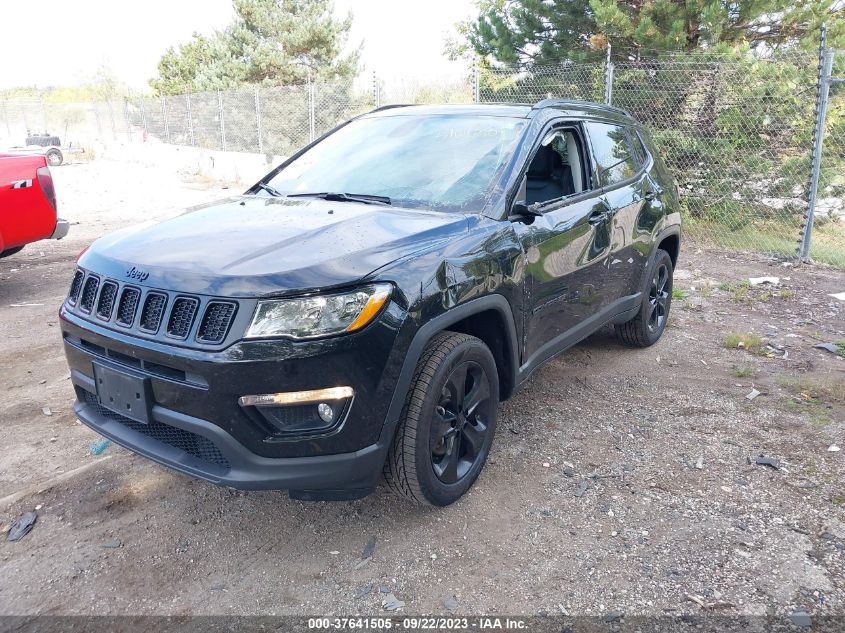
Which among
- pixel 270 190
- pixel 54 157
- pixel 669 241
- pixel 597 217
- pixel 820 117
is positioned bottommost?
pixel 669 241

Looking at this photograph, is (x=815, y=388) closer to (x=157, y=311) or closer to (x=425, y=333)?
(x=425, y=333)

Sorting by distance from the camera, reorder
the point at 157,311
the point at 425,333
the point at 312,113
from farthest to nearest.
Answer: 1. the point at 312,113
2. the point at 425,333
3. the point at 157,311

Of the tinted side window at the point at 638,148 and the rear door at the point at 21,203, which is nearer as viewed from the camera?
the tinted side window at the point at 638,148

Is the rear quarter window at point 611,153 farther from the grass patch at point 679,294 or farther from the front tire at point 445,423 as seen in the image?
the grass patch at point 679,294

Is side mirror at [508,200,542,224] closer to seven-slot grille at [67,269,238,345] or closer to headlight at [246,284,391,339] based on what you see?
headlight at [246,284,391,339]

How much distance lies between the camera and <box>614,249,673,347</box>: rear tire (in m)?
5.07

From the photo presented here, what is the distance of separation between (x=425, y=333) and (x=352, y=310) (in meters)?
0.34

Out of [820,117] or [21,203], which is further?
[820,117]

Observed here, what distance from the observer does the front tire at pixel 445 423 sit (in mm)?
2752

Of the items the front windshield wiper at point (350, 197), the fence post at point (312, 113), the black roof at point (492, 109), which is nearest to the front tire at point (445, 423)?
the front windshield wiper at point (350, 197)

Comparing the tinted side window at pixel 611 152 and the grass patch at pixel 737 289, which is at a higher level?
the tinted side window at pixel 611 152

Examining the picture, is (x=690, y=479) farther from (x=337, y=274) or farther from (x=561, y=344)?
(x=337, y=274)

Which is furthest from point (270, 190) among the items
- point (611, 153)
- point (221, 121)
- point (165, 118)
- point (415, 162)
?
point (165, 118)

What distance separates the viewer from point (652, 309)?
528 centimetres
